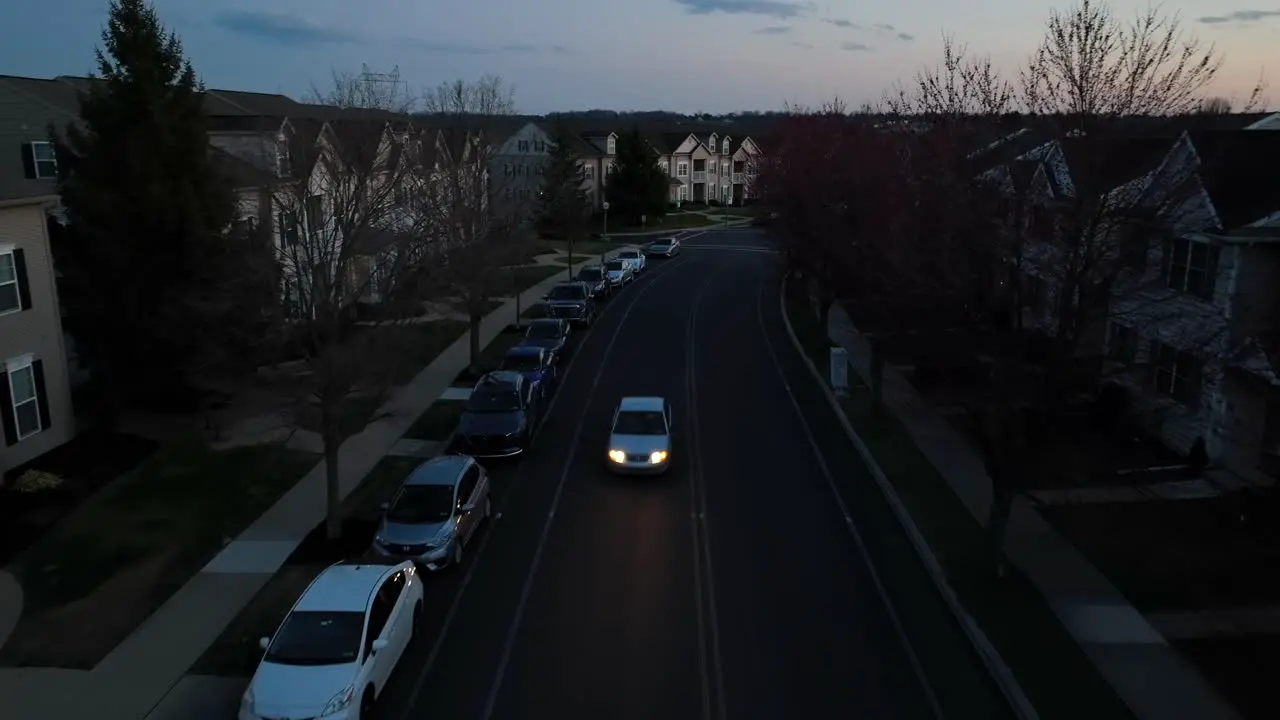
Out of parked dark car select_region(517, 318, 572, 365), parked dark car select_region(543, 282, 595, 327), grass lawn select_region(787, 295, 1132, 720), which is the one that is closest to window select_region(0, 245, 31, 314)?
parked dark car select_region(517, 318, 572, 365)

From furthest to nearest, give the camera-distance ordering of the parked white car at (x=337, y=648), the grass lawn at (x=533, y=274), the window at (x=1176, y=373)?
the grass lawn at (x=533, y=274) < the window at (x=1176, y=373) < the parked white car at (x=337, y=648)

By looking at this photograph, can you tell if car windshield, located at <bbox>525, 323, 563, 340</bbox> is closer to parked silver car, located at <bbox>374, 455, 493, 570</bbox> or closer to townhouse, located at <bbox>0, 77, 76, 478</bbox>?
townhouse, located at <bbox>0, 77, 76, 478</bbox>

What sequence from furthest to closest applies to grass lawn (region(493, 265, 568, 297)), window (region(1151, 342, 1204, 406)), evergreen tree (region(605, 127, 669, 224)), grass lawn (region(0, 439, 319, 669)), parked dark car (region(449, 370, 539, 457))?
evergreen tree (region(605, 127, 669, 224))
grass lawn (region(493, 265, 568, 297))
parked dark car (region(449, 370, 539, 457))
window (region(1151, 342, 1204, 406))
grass lawn (region(0, 439, 319, 669))

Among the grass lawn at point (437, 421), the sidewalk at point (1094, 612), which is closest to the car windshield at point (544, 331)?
the grass lawn at point (437, 421)

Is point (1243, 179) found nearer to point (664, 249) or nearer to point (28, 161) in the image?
point (28, 161)

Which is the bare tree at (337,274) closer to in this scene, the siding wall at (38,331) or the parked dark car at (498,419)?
the parked dark car at (498,419)

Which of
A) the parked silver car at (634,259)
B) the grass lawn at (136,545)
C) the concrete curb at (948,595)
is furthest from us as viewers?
the parked silver car at (634,259)

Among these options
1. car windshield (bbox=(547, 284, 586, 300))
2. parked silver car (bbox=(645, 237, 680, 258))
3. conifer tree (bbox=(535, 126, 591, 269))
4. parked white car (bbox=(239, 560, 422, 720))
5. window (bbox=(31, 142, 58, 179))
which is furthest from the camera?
parked silver car (bbox=(645, 237, 680, 258))

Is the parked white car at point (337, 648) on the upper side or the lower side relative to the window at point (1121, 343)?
lower
